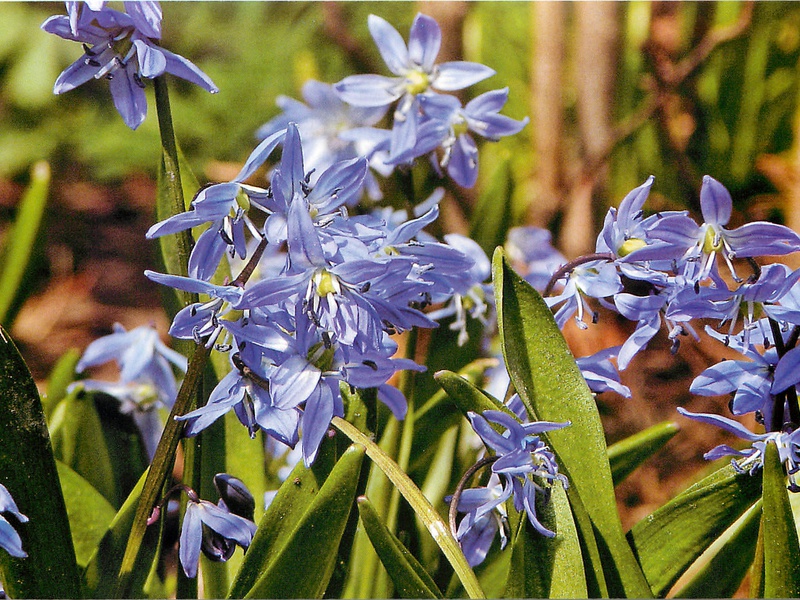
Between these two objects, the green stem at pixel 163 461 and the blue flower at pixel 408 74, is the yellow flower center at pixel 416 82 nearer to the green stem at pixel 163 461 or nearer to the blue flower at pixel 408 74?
the blue flower at pixel 408 74

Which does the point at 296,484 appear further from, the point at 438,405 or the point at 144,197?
the point at 144,197

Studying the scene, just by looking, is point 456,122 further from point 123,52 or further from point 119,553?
point 119,553

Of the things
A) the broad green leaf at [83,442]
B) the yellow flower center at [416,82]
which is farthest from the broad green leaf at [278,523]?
the yellow flower center at [416,82]

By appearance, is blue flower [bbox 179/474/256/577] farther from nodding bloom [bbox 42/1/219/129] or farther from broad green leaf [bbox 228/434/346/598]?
nodding bloom [bbox 42/1/219/129]

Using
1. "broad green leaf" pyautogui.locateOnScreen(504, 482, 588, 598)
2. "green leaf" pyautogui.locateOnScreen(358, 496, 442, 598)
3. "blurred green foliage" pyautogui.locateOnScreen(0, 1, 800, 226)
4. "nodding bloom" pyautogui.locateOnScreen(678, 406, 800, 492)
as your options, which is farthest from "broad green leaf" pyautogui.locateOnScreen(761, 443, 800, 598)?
"blurred green foliage" pyautogui.locateOnScreen(0, 1, 800, 226)

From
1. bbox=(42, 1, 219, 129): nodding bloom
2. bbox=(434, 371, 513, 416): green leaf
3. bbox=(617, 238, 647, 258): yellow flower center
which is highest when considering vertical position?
bbox=(42, 1, 219, 129): nodding bloom

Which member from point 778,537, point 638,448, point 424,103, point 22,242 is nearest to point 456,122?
point 424,103

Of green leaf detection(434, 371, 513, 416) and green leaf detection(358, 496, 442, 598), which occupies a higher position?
green leaf detection(434, 371, 513, 416)
